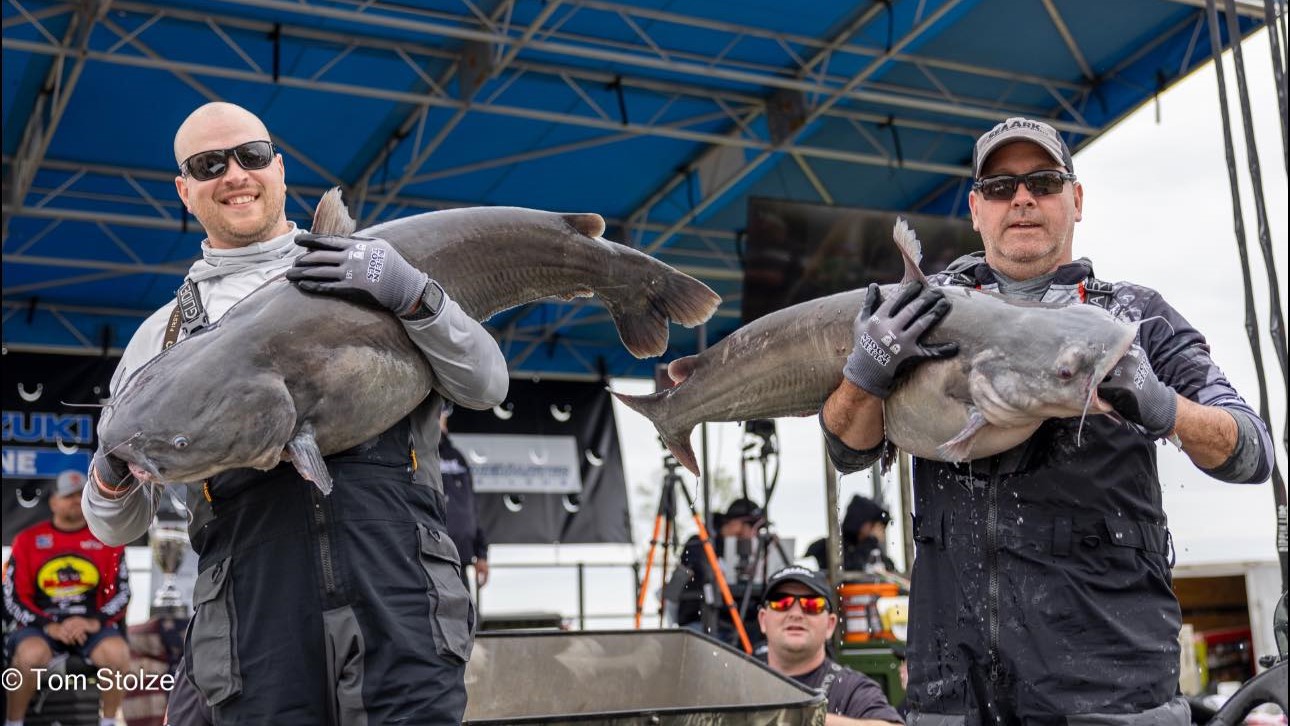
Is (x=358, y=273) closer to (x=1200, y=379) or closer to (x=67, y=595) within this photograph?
(x=1200, y=379)

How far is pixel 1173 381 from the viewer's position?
2.28 meters

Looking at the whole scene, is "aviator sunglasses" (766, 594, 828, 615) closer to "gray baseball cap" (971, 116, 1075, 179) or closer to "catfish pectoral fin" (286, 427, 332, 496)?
"gray baseball cap" (971, 116, 1075, 179)

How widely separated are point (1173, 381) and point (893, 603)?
197 inches

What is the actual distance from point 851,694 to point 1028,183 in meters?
2.78

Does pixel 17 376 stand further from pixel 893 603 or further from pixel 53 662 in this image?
pixel 893 603

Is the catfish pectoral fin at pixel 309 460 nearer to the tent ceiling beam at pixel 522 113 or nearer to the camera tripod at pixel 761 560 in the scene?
the camera tripod at pixel 761 560

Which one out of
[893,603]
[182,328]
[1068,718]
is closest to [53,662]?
[893,603]

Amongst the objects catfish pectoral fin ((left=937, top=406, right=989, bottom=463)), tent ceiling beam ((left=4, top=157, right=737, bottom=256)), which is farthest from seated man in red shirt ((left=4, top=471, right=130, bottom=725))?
catfish pectoral fin ((left=937, top=406, right=989, bottom=463))

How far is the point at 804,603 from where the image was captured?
509cm

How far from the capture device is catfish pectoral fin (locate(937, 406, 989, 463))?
6.91 ft

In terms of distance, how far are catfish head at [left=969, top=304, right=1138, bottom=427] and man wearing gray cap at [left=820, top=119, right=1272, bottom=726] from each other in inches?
1.3

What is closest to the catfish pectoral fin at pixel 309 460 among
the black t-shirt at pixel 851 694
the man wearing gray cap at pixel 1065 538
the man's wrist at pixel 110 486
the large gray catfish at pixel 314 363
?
the large gray catfish at pixel 314 363

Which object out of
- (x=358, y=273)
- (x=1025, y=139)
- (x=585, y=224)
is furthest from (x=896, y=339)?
(x=358, y=273)

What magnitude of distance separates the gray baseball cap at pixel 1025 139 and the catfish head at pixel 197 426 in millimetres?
1372
